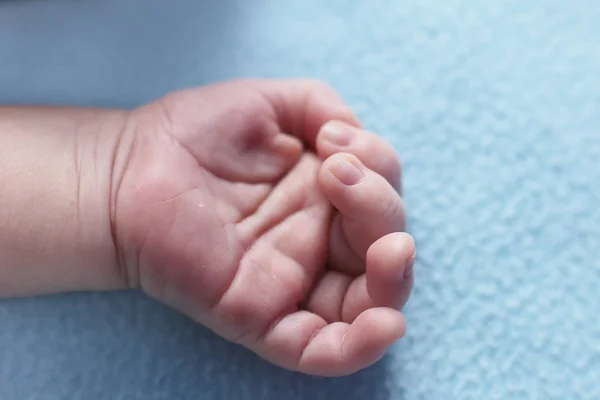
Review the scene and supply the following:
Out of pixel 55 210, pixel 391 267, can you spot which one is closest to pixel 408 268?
pixel 391 267

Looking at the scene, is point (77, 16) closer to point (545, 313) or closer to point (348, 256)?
point (348, 256)

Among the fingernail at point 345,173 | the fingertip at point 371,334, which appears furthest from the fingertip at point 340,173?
the fingertip at point 371,334

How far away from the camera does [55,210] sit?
63cm

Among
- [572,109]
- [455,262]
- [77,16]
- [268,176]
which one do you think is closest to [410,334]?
[455,262]

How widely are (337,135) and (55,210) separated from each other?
0.28 metres

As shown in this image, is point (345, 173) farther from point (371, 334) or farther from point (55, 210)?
point (55, 210)

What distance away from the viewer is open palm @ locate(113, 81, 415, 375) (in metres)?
0.60

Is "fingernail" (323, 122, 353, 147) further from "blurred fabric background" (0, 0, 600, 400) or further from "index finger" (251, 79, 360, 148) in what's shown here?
"blurred fabric background" (0, 0, 600, 400)

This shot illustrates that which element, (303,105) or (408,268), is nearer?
(408,268)

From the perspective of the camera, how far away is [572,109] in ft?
2.69

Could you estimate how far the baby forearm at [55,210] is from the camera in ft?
2.05

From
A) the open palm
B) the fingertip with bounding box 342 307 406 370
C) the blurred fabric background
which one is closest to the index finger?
the open palm

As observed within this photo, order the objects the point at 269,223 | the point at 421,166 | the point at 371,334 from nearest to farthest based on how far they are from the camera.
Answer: the point at 371,334 → the point at 269,223 → the point at 421,166

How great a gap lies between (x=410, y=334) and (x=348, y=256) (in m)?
0.12
